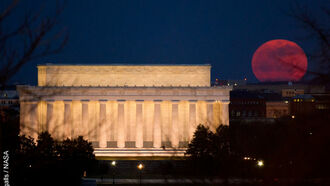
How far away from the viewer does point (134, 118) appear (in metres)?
79.3

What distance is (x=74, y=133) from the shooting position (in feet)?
255

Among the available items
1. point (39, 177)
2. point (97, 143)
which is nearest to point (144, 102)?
point (97, 143)

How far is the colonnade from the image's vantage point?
78.2 m

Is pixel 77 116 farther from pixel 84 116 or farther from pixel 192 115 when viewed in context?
pixel 192 115

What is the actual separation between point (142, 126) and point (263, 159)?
3397 centimetres

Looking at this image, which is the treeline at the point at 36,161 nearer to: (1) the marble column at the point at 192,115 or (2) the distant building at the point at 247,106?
(1) the marble column at the point at 192,115

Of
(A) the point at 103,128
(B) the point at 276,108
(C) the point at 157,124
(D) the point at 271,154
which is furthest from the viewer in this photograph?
(B) the point at 276,108

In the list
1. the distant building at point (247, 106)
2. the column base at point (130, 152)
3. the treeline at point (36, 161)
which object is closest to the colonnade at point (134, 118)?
the column base at point (130, 152)

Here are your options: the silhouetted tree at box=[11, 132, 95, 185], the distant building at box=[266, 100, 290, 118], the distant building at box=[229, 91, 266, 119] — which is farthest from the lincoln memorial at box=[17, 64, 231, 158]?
the distant building at box=[266, 100, 290, 118]

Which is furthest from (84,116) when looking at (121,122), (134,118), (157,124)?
(157,124)

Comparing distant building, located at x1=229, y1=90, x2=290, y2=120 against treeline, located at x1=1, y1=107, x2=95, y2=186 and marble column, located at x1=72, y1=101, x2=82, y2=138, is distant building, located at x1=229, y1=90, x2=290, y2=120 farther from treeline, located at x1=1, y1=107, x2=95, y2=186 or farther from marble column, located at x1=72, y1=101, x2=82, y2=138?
treeline, located at x1=1, y1=107, x2=95, y2=186

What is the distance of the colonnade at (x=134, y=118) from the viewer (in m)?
78.2

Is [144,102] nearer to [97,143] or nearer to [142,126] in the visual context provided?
[142,126]

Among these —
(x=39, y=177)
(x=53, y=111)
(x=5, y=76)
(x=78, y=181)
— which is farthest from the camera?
(x=53, y=111)
